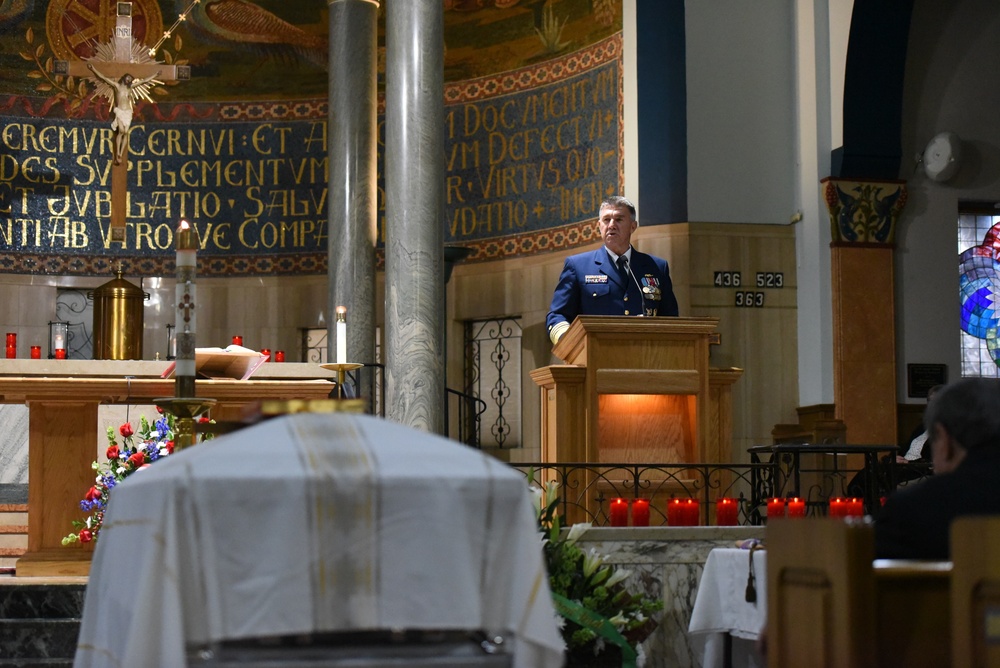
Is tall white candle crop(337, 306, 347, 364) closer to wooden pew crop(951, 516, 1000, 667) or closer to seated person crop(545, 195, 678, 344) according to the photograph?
seated person crop(545, 195, 678, 344)

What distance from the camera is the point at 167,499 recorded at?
2.45 metres

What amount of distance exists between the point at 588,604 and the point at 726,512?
6.28 feet

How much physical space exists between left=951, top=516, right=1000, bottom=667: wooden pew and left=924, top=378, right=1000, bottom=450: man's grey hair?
0.75 metres

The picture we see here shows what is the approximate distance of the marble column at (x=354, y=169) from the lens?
13.1 metres

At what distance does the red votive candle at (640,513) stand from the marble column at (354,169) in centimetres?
606

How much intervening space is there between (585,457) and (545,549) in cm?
207

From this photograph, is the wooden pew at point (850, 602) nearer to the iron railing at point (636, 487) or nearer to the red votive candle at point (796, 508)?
the red votive candle at point (796, 508)

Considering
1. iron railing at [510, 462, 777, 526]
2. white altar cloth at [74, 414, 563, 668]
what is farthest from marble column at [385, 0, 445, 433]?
white altar cloth at [74, 414, 563, 668]

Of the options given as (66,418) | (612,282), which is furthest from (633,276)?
(66,418)

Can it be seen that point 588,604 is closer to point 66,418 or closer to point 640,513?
point 640,513

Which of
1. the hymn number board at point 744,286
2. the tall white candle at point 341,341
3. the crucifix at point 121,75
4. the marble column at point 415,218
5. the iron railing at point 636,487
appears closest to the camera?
the tall white candle at point 341,341

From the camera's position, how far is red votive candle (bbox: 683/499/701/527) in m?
7.29

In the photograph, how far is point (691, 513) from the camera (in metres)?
7.32

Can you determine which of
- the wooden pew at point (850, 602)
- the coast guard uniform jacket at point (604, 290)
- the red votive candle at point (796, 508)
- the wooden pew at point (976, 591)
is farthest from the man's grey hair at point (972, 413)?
the coast guard uniform jacket at point (604, 290)
